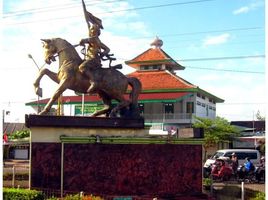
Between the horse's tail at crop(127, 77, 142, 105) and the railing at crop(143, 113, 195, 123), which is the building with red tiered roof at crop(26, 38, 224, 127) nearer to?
the railing at crop(143, 113, 195, 123)

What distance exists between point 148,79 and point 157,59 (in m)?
1.87

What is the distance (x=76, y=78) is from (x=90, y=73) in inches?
14.9

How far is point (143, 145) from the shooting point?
10625mm

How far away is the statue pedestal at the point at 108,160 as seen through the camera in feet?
33.3

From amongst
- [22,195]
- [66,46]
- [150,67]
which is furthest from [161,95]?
[22,195]

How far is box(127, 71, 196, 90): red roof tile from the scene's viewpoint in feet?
99.2

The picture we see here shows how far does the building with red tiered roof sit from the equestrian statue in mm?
17821

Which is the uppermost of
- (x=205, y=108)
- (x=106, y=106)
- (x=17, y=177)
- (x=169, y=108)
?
(x=205, y=108)

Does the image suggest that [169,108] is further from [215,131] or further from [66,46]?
[66,46]

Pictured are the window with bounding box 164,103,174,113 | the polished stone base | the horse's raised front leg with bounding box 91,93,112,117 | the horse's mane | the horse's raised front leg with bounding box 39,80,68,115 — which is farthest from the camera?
the window with bounding box 164,103,174,113

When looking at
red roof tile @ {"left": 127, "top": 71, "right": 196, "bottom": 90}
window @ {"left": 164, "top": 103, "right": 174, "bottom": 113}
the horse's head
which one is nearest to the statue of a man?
the horse's head

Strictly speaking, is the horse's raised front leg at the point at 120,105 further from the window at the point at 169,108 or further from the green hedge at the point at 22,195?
the window at the point at 169,108

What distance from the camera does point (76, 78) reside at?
1095 cm

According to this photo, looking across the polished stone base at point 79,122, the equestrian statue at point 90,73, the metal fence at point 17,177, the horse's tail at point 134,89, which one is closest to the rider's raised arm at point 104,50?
the equestrian statue at point 90,73
